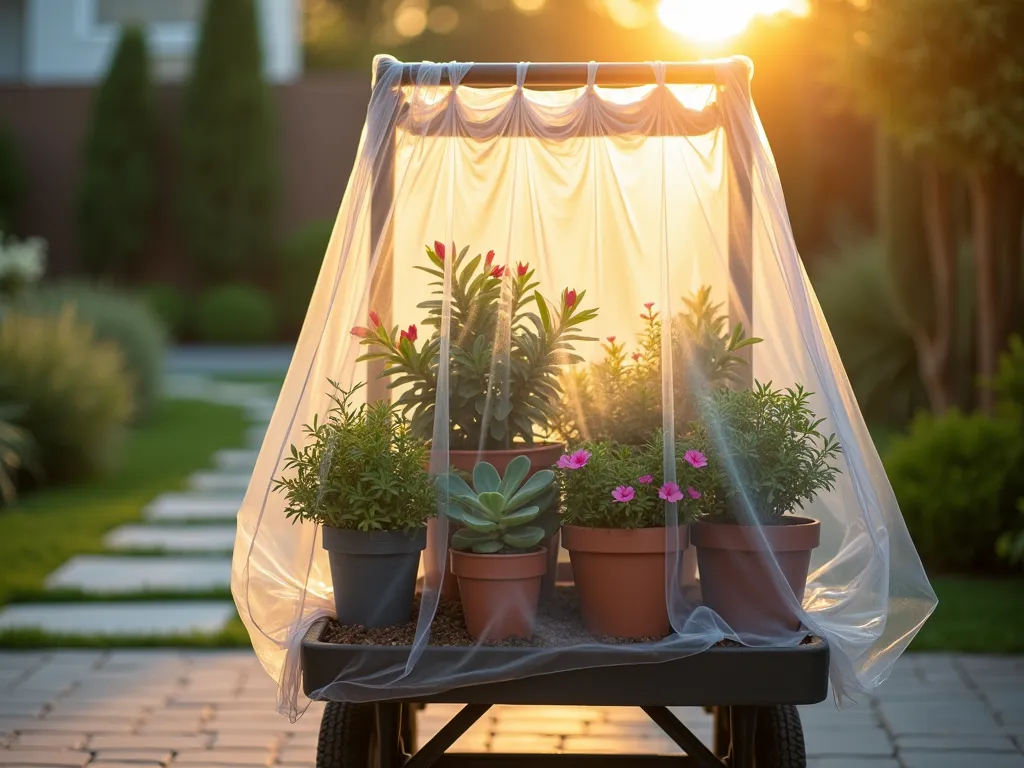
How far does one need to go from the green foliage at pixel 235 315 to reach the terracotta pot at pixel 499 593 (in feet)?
47.2

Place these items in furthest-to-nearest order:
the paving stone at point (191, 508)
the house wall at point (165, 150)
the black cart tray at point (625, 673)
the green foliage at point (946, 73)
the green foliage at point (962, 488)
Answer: the house wall at point (165, 150) → the paving stone at point (191, 508) → the green foliage at point (962, 488) → the green foliage at point (946, 73) → the black cart tray at point (625, 673)

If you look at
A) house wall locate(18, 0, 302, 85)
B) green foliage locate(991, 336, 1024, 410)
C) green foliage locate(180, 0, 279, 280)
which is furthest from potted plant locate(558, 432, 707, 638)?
house wall locate(18, 0, 302, 85)

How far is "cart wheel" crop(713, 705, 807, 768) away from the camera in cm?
235

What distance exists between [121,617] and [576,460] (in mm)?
2934

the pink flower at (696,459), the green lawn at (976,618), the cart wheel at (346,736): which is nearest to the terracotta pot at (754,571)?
the pink flower at (696,459)

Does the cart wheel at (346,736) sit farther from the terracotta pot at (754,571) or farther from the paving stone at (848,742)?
the paving stone at (848,742)

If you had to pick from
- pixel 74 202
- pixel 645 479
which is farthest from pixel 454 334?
pixel 74 202

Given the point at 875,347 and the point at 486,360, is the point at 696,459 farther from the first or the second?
the point at 875,347

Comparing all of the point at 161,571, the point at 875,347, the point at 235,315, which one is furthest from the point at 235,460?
the point at 235,315

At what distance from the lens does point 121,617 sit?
4.58 meters

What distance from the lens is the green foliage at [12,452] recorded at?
6168mm

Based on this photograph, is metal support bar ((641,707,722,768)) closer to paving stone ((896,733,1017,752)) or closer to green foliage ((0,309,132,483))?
paving stone ((896,733,1017,752))

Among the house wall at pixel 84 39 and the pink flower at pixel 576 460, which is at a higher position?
the house wall at pixel 84 39

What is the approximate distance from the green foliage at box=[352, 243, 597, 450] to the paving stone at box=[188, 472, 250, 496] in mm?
4773
